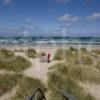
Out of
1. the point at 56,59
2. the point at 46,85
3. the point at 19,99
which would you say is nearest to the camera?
the point at 19,99

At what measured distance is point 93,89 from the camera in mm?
11430

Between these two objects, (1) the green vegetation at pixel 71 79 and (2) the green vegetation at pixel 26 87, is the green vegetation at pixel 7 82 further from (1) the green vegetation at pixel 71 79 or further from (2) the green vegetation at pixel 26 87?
(1) the green vegetation at pixel 71 79

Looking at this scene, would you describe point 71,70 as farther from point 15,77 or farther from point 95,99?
point 95,99

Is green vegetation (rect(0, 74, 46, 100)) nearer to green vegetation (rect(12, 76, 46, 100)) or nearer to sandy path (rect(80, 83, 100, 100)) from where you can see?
green vegetation (rect(12, 76, 46, 100))

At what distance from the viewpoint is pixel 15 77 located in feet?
40.6

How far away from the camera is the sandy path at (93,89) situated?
1064 centimetres

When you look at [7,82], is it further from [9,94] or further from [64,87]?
[64,87]

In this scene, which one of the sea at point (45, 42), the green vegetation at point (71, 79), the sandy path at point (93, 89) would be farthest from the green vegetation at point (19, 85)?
the sea at point (45, 42)

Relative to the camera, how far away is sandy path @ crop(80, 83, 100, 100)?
34.9 feet

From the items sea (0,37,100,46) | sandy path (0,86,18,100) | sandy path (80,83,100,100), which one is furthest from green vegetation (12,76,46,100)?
sea (0,37,100,46)

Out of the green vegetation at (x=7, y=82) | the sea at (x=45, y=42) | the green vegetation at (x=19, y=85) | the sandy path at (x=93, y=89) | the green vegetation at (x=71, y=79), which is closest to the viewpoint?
the green vegetation at (x=71, y=79)

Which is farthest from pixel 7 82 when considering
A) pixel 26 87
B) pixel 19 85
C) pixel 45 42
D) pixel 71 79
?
pixel 45 42

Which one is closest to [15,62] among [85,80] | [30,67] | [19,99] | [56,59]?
[30,67]

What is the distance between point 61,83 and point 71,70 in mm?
Answer: 2779
